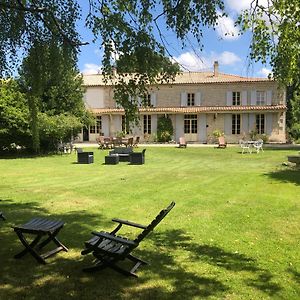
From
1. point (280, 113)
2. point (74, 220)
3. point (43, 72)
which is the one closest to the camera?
point (43, 72)

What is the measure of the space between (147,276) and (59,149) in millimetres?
23190

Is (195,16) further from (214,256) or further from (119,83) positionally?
(214,256)

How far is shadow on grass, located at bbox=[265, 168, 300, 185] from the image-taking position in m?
12.7

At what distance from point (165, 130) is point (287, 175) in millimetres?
24674

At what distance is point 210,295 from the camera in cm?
432

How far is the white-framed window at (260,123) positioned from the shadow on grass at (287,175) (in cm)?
2226

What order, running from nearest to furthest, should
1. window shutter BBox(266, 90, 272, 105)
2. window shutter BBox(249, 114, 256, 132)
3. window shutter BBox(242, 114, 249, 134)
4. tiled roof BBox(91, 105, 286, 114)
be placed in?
tiled roof BBox(91, 105, 286, 114)
window shutter BBox(249, 114, 256, 132)
window shutter BBox(242, 114, 249, 134)
window shutter BBox(266, 90, 272, 105)

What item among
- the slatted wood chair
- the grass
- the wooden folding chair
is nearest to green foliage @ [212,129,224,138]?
the grass

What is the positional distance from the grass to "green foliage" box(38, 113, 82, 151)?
37.2 ft

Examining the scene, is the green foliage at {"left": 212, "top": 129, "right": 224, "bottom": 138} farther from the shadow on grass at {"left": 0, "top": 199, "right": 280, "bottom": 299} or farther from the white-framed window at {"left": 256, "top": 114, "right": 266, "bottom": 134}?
the shadow on grass at {"left": 0, "top": 199, "right": 280, "bottom": 299}

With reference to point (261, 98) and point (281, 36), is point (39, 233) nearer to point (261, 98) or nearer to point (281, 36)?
point (281, 36)

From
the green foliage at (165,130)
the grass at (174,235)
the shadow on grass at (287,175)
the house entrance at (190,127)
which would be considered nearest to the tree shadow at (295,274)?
the grass at (174,235)

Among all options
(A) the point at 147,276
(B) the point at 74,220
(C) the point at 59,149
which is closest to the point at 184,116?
(C) the point at 59,149

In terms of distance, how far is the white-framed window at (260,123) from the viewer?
37.3 meters
